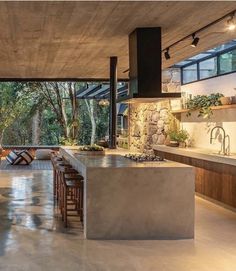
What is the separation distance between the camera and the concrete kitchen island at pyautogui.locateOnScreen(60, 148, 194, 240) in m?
4.57

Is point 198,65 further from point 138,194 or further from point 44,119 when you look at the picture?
point 44,119

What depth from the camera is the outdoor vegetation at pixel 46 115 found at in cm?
1541

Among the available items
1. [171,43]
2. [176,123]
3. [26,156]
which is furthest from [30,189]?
[26,156]

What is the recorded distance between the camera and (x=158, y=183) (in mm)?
4625

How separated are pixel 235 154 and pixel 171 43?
199 cm

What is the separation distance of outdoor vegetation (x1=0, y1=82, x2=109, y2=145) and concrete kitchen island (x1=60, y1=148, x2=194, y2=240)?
32.9 feet

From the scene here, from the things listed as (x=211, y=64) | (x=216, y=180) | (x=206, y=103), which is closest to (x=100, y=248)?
(x=216, y=180)

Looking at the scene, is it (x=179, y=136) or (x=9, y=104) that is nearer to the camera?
(x=179, y=136)

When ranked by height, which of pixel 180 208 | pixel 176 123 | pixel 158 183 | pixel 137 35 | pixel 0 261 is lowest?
pixel 0 261

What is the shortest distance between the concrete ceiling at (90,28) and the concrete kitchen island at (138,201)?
68.2 inches

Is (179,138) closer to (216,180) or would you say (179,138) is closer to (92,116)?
(216,180)

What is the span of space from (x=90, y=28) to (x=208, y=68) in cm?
341

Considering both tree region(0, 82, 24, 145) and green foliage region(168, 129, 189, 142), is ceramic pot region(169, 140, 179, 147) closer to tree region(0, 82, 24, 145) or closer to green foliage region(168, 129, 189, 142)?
green foliage region(168, 129, 189, 142)

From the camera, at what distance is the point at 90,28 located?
17.2 feet
